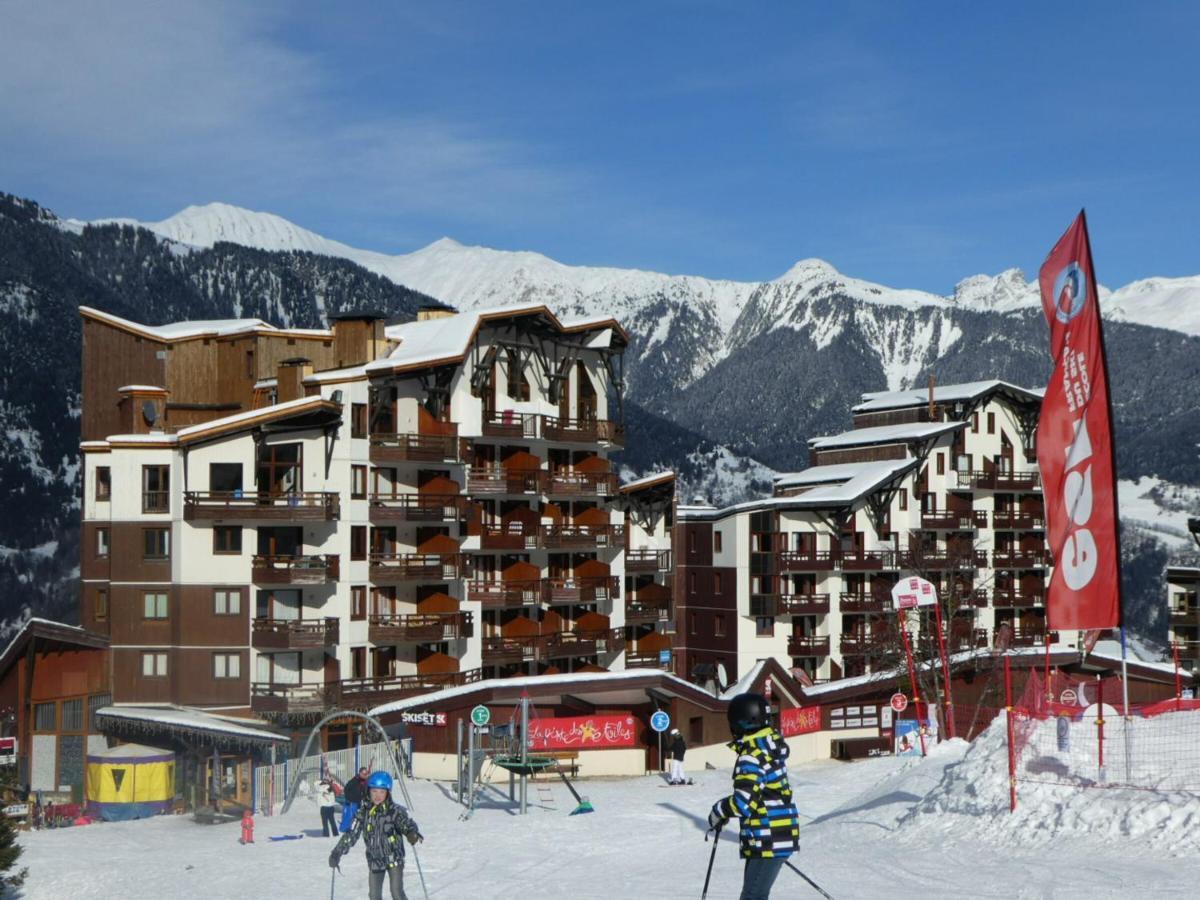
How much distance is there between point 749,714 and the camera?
1681cm

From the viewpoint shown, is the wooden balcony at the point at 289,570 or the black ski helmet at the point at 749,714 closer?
the black ski helmet at the point at 749,714

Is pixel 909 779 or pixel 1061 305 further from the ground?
pixel 1061 305

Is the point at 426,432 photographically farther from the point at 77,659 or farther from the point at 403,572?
the point at 77,659

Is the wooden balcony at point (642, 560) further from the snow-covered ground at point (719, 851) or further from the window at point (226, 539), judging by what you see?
the snow-covered ground at point (719, 851)

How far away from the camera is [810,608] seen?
8406cm

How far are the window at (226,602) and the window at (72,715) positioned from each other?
569cm

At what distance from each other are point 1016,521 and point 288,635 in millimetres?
48352

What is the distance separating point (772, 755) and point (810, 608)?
2669 inches

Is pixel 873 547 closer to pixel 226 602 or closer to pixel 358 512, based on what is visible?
pixel 358 512

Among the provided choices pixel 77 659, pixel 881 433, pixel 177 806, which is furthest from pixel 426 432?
pixel 881 433

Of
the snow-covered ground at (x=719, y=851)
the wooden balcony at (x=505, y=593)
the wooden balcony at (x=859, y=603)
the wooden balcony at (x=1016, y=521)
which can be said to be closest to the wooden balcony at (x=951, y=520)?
the wooden balcony at (x=1016, y=521)

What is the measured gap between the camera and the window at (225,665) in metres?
59.8

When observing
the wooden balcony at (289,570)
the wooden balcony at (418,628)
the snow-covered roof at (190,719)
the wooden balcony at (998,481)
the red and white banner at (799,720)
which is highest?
the wooden balcony at (998,481)

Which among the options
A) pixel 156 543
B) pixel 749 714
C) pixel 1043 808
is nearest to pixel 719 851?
pixel 1043 808
